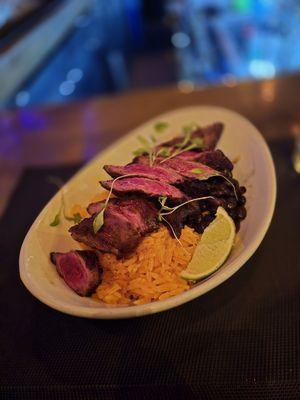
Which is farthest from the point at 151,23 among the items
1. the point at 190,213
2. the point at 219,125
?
the point at 190,213

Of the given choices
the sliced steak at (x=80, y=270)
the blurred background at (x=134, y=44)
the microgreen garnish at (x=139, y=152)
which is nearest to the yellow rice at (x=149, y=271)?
the sliced steak at (x=80, y=270)

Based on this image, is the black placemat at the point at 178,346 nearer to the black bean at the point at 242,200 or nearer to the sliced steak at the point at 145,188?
the black bean at the point at 242,200

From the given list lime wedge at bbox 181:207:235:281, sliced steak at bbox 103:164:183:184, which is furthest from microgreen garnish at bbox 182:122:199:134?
A: lime wedge at bbox 181:207:235:281

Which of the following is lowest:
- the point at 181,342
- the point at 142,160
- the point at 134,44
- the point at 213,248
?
the point at 134,44

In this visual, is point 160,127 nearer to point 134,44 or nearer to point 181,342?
point 181,342

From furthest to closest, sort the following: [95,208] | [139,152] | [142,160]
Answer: [139,152], [142,160], [95,208]

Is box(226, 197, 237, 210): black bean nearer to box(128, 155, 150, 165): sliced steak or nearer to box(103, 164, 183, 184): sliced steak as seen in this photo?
box(103, 164, 183, 184): sliced steak

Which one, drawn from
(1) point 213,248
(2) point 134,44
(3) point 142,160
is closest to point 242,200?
(1) point 213,248

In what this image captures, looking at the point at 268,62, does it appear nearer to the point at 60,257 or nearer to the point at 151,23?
the point at 151,23
